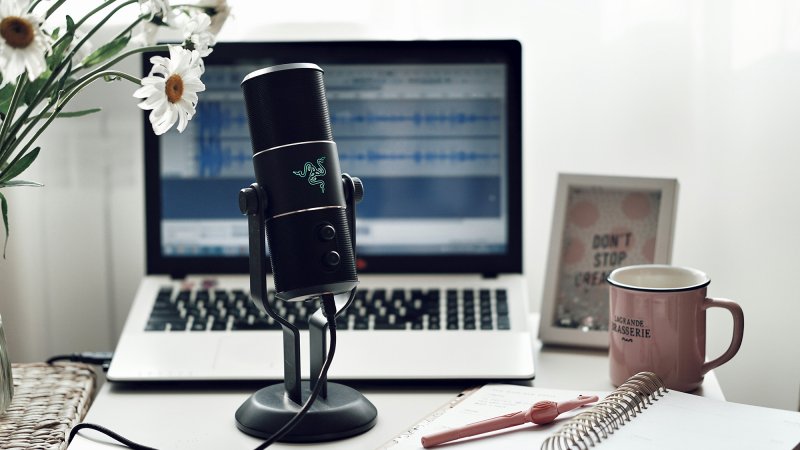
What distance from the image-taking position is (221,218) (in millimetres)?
1053

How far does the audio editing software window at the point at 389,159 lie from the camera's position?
1035mm

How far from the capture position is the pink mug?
83 cm

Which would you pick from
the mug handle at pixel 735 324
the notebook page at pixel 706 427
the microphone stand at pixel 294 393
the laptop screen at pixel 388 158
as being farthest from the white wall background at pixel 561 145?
the microphone stand at pixel 294 393

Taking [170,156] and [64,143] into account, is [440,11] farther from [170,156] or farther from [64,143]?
[64,143]

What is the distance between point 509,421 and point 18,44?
0.44m

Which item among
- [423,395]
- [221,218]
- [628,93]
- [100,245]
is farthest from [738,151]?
[100,245]

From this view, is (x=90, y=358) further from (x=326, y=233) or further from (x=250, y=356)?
(x=326, y=233)

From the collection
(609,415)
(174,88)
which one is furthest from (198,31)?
(609,415)

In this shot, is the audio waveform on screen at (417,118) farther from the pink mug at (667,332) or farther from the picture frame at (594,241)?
the pink mug at (667,332)

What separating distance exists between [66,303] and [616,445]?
2.40 ft

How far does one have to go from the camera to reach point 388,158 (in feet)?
3.44

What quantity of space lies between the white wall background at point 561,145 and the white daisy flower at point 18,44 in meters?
0.47

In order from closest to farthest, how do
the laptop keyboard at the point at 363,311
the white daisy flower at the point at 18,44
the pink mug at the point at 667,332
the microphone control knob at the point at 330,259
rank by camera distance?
the white daisy flower at the point at 18,44, the microphone control knob at the point at 330,259, the pink mug at the point at 667,332, the laptop keyboard at the point at 363,311

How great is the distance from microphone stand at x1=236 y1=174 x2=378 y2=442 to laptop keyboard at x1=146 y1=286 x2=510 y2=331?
5.9 inches
